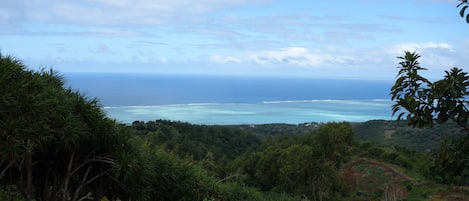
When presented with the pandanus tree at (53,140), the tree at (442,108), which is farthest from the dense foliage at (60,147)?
the tree at (442,108)

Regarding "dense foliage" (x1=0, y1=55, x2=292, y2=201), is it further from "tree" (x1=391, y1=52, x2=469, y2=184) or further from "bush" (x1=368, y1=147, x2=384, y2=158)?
"bush" (x1=368, y1=147, x2=384, y2=158)

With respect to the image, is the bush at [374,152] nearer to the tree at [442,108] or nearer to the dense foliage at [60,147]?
the dense foliage at [60,147]

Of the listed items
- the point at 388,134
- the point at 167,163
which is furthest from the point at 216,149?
the point at 167,163

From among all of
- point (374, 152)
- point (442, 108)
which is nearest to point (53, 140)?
point (442, 108)

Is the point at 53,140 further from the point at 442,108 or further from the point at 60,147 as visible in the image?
the point at 442,108

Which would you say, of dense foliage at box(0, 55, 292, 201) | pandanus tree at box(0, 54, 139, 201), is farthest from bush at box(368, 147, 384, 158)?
pandanus tree at box(0, 54, 139, 201)

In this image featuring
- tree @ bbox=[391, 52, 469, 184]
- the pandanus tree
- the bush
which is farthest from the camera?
the bush

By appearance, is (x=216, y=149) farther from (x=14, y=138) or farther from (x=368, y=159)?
(x=14, y=138)

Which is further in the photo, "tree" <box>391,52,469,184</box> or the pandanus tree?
the pandanus tree
